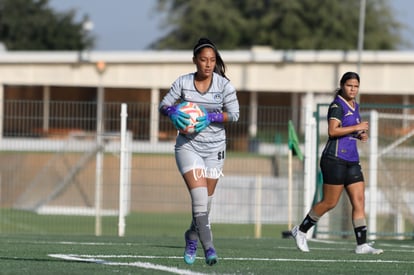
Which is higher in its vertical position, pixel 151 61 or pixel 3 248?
pixel 151 61

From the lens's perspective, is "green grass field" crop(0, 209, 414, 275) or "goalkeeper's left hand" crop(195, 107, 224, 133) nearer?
"green grass field" crop(0, 209, 414, 275)

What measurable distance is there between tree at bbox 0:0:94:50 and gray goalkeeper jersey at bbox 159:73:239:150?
228 feet

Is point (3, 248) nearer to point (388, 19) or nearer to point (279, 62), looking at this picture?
point (279, 62)

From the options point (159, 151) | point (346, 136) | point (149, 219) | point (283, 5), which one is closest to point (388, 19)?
point (283, 5)

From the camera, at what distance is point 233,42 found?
249 feet

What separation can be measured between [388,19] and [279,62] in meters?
27.8

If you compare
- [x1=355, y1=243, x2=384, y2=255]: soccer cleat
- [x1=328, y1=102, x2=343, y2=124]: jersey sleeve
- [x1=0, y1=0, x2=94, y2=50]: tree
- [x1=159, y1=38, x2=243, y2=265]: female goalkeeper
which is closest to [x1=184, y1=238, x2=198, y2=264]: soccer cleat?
[x1=159, y1=38, x2=243, y2=265]: female goalkeeper

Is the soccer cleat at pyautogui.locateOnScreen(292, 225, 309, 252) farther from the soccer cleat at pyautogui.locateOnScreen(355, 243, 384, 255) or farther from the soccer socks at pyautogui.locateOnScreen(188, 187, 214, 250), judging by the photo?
the soccer socks at pyautogui.locateOnScreen(188, 187, 214, 250)

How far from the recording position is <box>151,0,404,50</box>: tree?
2943 inches

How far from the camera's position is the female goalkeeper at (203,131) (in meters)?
10.2

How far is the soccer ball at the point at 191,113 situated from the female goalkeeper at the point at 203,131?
34mm

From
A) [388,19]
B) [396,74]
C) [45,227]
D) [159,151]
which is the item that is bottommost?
[45,227]

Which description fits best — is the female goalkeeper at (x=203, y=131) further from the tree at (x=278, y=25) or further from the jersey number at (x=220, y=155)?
the tree at (x=278, y=25)

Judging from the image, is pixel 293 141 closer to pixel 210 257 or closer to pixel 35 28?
pixel 210 257
